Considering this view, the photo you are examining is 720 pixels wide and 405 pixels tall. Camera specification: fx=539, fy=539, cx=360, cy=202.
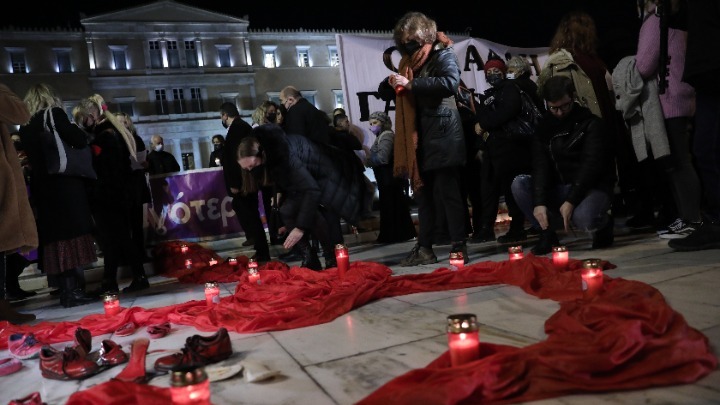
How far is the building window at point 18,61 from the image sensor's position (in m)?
39.9

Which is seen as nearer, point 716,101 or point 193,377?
point 193,377

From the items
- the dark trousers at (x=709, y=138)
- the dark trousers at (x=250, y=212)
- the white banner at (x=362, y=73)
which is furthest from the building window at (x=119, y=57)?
the dark trousers at (x=709, y=138)

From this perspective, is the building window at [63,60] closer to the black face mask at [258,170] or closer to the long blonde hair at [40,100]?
the long blonde hair at [40,100]

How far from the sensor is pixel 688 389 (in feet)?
5.08

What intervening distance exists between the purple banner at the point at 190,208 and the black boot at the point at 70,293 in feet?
10.5

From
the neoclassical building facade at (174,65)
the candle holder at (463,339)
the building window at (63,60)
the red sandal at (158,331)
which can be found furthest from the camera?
the building window at (63,60)

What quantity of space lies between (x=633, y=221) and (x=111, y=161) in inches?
218

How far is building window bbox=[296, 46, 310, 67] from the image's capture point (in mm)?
47531

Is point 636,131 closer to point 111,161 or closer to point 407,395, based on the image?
point 407,395

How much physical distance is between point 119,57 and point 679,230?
150ft

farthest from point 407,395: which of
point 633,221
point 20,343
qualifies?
point 633,221

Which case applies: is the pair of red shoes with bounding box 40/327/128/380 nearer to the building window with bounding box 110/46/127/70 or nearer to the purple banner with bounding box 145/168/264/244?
the purple banner with bounding box 145/168/264/244

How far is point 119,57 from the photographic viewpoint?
42938mm

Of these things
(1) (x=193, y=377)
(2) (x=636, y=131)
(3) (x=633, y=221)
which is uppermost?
(2) (x=636, y=131)
